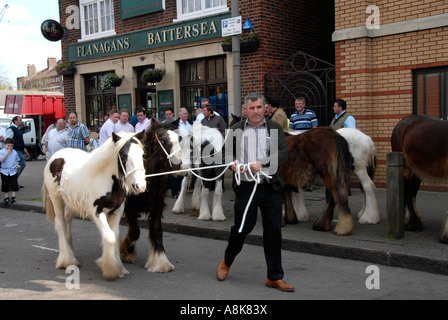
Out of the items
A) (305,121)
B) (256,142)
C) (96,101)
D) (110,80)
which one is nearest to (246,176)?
(256,142)

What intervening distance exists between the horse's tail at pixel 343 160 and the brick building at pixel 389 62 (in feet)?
11.9

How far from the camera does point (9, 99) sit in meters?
26.4

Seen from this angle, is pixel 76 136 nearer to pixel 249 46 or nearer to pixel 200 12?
pixel 249 46

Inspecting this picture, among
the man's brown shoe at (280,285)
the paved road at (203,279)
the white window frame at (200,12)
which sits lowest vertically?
the paved road at (203,279)

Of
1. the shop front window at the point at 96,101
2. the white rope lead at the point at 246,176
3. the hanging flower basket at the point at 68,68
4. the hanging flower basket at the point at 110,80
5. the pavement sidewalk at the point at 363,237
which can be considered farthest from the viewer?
the hanging flower basket at the point at 68,68

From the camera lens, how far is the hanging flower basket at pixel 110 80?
1574 centimetres

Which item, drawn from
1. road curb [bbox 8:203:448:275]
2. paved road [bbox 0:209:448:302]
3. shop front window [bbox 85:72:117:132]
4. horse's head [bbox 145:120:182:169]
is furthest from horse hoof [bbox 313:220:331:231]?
shop front window [bbox 85:72:117:132]

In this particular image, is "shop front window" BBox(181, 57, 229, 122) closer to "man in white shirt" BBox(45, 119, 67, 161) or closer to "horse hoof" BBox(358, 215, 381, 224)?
"man in white shirt" BBox(45, 119, 67, 161)

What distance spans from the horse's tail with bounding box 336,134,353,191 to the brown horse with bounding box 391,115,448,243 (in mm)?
813

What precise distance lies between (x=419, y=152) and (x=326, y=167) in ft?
4.31

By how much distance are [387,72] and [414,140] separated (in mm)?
4068

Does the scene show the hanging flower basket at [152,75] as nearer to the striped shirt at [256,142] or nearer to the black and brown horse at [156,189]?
the black and brown horse at [156,189]

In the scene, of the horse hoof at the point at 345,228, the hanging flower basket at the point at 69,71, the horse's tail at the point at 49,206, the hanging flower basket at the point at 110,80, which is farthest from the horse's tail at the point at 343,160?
the hanging flower basket at the point at 69,71

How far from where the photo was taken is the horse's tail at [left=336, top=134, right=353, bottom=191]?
690 cm
